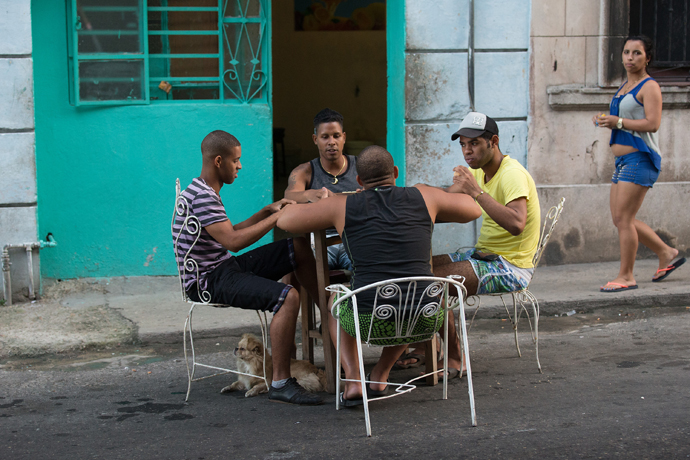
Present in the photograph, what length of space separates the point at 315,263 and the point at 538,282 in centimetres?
296

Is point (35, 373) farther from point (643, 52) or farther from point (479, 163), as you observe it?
point (643, 52)

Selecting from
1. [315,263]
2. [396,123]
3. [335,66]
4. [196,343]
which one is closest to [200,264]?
[315,263]

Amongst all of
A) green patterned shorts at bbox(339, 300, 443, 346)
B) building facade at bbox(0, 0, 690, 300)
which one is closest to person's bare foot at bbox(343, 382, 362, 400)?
green patterned shorts at bbox(339, 300, 443, 346)

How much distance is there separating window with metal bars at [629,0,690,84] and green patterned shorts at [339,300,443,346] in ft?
16.5

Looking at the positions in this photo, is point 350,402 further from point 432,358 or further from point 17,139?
point 17,139

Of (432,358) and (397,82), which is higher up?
(397,82)

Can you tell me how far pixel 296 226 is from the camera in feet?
12.0

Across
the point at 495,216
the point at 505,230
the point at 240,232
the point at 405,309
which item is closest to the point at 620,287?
the point at 505,230

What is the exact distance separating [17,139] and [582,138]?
5098 millimetres

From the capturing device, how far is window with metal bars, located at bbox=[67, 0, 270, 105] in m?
6.36

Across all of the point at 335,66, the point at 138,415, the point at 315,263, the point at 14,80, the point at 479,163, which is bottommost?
the point at 138,415

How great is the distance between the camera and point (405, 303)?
3.39 m

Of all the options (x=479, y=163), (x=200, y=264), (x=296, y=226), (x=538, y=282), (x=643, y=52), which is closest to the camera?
(x=296, y=226)

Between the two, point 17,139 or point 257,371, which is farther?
point 17,139
